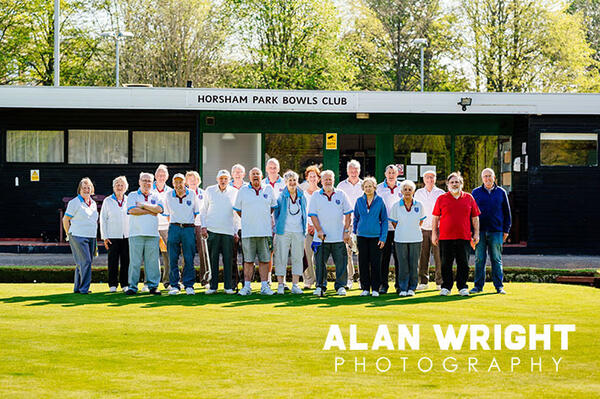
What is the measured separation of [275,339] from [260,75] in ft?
117

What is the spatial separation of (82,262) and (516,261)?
8987 mm

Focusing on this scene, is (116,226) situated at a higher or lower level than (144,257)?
higher

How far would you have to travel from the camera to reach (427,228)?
13984mm

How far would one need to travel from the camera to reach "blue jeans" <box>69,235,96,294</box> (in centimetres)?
1336

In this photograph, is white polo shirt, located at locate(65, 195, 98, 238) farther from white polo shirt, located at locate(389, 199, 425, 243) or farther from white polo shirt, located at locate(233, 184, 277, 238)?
white polo shirt, located at locate(389, 199, 425, 243)

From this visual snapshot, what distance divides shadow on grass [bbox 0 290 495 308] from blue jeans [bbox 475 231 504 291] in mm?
471

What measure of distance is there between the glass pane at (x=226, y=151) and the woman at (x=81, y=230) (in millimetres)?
8905

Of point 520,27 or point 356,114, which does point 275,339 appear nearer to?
point 356,114

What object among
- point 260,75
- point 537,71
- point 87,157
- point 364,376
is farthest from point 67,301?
point 537,71

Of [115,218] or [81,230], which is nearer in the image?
[115,218]

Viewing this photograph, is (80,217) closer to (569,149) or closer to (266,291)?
(266,291)

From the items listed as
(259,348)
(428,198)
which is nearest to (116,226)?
(428,198)

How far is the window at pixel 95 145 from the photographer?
72.9ft

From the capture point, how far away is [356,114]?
22.2 meters
